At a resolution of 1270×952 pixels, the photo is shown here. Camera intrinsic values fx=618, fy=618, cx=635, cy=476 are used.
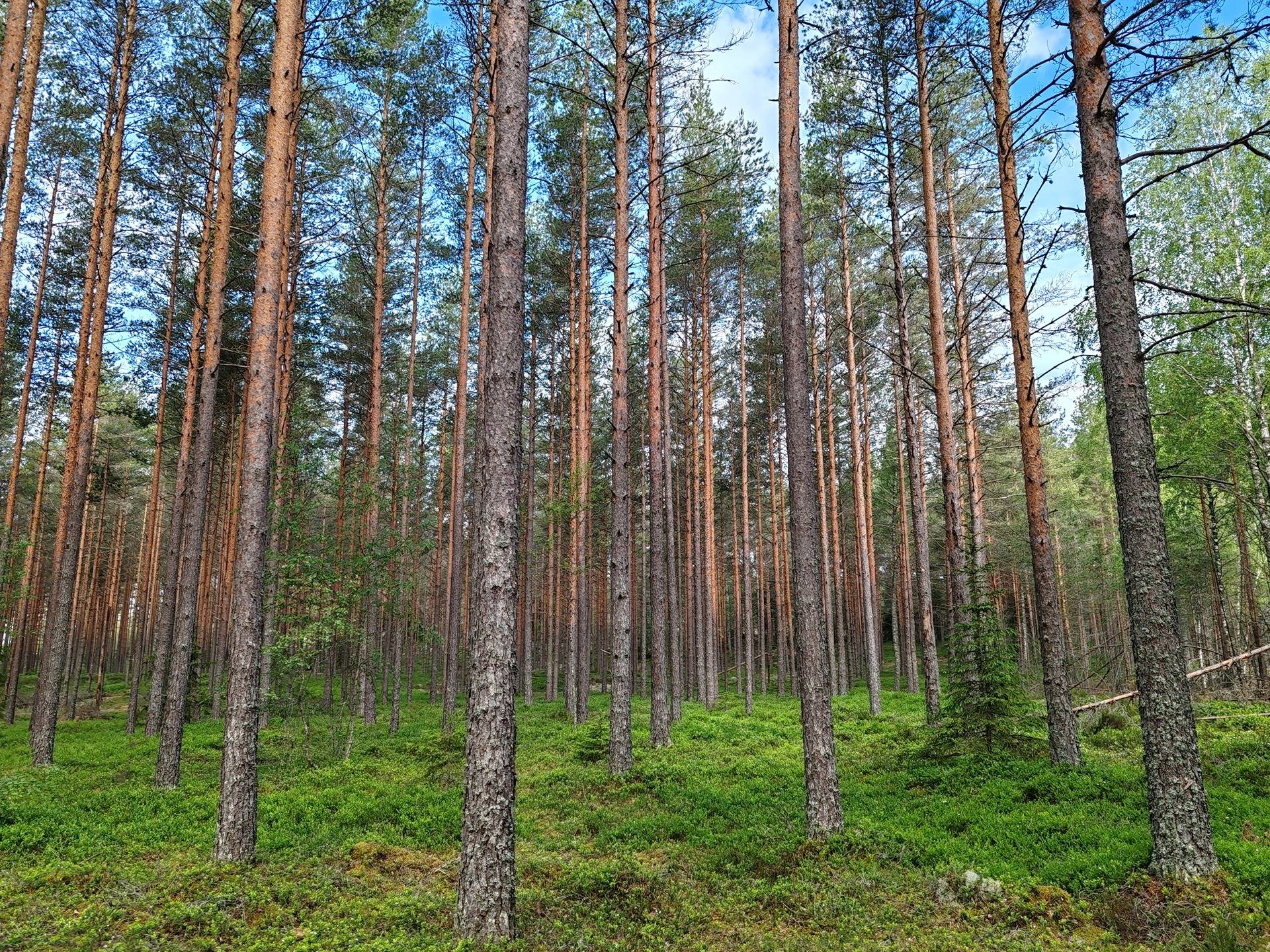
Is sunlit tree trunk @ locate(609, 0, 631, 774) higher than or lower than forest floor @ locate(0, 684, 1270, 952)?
higher

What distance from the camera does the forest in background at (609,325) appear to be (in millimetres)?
5957

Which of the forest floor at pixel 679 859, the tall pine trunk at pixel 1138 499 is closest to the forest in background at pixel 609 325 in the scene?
the tall pine trunk at pixel 1138 499

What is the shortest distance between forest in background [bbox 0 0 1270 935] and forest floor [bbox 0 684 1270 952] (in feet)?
1.76

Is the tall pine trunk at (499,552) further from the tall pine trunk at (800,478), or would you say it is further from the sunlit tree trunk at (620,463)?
the sunlit tree trunk at (620,463)

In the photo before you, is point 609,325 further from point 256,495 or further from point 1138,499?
point 1138,499

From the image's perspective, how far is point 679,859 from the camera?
6809 millimetres

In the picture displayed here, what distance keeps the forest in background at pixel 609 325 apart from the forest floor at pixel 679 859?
54 cm

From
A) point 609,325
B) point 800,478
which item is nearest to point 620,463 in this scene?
point 800,478

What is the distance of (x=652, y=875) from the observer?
6117 millimetres

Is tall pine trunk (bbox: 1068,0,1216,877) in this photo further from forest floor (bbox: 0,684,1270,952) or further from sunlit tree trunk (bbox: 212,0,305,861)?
sunlit tree trunk (bbox: 212,0,305,861)

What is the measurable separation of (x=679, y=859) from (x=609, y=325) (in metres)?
20.2

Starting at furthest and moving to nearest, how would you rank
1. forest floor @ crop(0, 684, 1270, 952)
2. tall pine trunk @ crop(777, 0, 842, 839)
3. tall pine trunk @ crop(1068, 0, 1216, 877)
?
tall pine trunk @ crop(777, 0, 842, 839)
tall pine trunk @ crop(1068, 0, 1216, 877)
forest floor @ crop(0, 684, 1270, 952)

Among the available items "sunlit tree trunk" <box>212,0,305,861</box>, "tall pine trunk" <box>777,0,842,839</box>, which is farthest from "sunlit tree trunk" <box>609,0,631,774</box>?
"sunlit tree trunk" <box>212,0,305,861</box>

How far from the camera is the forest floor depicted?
189 inches
